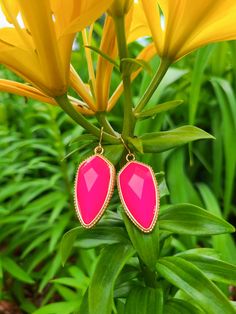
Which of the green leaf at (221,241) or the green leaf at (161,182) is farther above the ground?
the green leaf at (161,182)

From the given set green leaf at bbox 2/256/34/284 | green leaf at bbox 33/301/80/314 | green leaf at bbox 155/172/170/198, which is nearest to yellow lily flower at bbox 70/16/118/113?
green leaf at bbox 155/172/170/198

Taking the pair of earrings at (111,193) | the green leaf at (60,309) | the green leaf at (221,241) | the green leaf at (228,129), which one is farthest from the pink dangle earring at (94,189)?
the green leaf at (228,129)

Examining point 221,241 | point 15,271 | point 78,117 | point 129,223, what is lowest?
point 221,241

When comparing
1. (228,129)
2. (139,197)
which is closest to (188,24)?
(139,197)

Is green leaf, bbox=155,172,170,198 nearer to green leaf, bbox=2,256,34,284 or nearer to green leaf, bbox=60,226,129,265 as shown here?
green leaf, bbox=60,226,129,265

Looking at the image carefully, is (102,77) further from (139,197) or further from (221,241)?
(221,241)

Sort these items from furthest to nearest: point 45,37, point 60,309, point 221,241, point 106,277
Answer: point 221,241, point 60,309, point 106,277, point 45,37

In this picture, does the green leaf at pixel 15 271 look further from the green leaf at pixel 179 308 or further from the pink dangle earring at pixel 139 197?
the pink dangle earring at pixel 139 197
